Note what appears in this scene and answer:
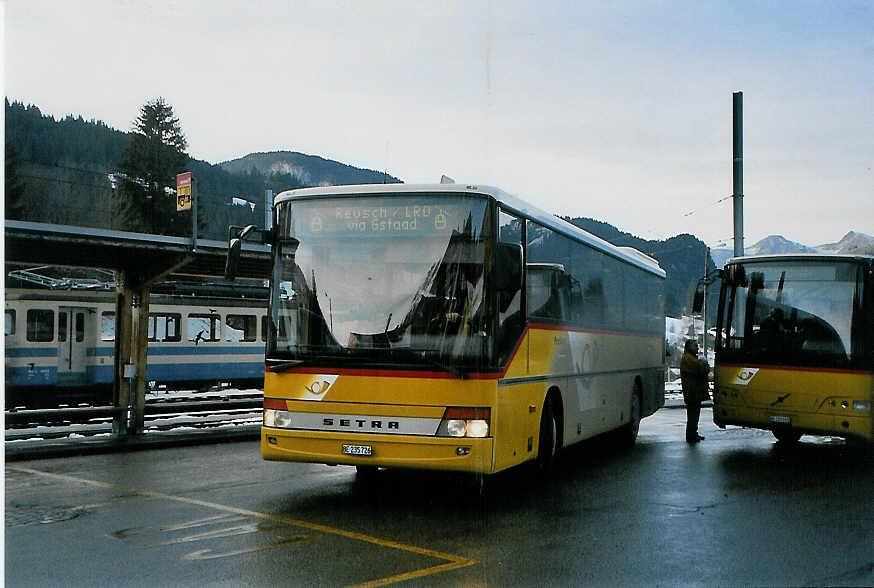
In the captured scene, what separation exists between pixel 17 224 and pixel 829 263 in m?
11.4

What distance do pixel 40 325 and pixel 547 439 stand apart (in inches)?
726

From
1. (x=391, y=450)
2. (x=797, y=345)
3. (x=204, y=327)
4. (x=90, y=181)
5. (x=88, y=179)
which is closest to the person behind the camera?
(x=391, y=450)

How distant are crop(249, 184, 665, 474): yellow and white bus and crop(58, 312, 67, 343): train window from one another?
17.8 metres

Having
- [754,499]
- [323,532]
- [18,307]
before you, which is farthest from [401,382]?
[18,307]

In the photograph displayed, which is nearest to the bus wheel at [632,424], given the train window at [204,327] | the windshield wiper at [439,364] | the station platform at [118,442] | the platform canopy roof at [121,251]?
the station platform at [118,442]

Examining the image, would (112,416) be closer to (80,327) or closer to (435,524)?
(435,524)

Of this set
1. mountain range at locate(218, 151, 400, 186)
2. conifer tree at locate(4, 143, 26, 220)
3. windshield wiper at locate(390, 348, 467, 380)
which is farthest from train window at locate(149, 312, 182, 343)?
windshield wiper at locate(390, 348, 467, 380)

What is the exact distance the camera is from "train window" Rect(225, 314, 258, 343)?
30.1 meters

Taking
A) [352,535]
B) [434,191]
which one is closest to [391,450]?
[352,535]

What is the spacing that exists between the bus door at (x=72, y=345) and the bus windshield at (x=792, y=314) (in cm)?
1786

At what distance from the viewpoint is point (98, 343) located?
26406 mm

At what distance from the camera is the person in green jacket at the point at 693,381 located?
52.8ft

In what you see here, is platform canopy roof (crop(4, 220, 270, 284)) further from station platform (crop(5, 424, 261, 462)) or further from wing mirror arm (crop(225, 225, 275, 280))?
wing mirror arm (crop(225, 225, 275, 280))

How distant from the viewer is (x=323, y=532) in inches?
322
